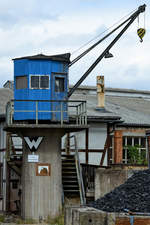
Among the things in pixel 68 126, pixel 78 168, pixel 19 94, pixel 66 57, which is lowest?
pixel 78 168

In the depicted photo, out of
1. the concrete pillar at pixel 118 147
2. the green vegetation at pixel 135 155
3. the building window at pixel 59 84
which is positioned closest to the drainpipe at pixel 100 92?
the concrete pillar at pixel 118 147

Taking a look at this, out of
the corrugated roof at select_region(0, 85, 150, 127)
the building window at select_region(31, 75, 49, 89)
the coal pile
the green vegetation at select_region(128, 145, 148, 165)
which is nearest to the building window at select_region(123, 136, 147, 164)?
the green vegetation at select_region(128, 145, 148, 165)

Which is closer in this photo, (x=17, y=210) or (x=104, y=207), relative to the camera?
(x=104, y=207)

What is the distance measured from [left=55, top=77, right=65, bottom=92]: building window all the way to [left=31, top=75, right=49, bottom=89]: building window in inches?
17.1

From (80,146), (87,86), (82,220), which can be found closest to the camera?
(82,220)

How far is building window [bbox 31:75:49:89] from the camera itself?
21125 millimetres

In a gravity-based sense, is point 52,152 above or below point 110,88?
below

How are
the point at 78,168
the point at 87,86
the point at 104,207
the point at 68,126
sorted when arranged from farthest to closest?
the point at 87,86 → the point at 78,168 → the point at 68,126 → the point at 104,207

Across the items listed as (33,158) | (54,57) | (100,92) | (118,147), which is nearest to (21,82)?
(54,57)

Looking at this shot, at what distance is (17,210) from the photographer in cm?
2409

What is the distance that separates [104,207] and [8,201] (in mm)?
12711

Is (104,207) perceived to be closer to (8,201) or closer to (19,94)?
(19,94)

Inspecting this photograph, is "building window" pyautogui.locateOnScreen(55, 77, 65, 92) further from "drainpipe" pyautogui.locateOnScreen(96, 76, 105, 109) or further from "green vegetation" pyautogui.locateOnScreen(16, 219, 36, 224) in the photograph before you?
"drainpipe" pyautogui.locateOnScreen(96, 76, 105, 109)

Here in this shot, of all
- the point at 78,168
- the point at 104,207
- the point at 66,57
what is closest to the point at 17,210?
the point at 78,168
